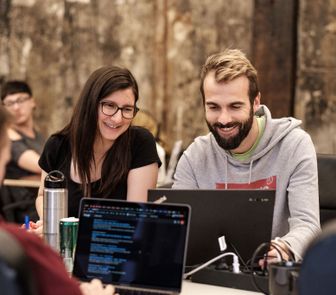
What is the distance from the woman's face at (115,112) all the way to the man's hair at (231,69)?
385 mm

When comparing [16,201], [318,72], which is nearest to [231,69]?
Answer: [318,72]

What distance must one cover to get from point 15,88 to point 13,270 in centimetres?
498

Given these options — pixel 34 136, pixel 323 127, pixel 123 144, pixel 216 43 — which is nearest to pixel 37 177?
pixel 34 136

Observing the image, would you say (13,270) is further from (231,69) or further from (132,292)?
(231,69)

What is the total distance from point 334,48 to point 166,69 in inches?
51.6

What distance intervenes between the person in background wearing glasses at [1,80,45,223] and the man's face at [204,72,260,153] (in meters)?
2.65

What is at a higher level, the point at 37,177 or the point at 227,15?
the point at 227,15

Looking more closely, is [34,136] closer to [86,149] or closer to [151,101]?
[151,101]

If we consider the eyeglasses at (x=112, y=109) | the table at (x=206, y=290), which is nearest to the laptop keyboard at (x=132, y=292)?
the table at (x=206, y=290)

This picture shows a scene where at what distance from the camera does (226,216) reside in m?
2.70

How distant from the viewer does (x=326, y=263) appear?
5.36 ft

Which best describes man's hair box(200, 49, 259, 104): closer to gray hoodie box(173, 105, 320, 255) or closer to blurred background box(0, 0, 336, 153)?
gray hoodie box(173, 105, 320, 255)

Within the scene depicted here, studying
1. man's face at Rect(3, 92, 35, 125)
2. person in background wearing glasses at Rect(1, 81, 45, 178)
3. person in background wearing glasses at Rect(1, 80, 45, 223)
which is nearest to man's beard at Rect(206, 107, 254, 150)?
person in background wearing glasses at Rect(1, 80, 45, 223)

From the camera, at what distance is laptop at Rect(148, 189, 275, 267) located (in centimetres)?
268
